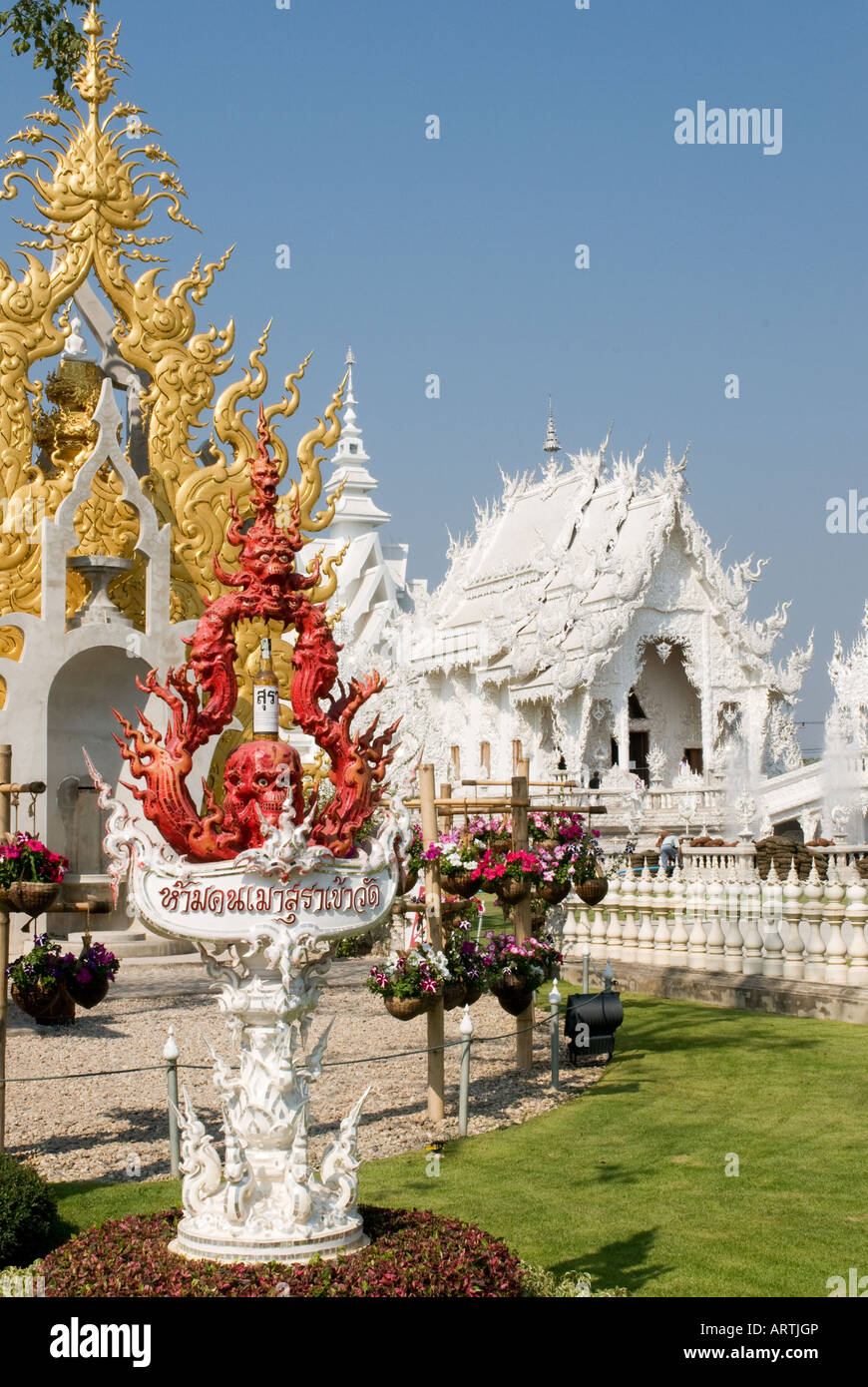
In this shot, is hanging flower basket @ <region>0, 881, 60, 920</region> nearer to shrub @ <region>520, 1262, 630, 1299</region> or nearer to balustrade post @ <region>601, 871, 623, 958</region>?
shrub @ <region>520, 1262, 630, 1299</region>

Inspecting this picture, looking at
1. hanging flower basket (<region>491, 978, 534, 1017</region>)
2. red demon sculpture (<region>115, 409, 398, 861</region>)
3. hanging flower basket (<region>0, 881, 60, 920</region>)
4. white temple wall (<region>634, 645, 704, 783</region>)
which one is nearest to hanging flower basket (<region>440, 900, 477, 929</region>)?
hanging flower basket (<region>491, 978, 534, 1017</region>)

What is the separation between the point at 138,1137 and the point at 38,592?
10.6m

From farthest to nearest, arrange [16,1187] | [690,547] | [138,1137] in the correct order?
[690,547], [138,1137], [16,1187]

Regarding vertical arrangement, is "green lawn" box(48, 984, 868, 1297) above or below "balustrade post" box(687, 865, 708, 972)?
below

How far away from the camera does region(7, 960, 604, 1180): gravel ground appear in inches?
420

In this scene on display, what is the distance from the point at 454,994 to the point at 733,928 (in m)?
6.36

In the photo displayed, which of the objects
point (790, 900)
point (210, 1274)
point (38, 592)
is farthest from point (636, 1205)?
point (38, 592)

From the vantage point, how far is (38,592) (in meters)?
19.9

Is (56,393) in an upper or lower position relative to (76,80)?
lower

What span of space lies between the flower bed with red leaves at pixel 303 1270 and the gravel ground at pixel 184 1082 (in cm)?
419

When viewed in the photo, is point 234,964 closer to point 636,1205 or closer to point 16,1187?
point 16,1187

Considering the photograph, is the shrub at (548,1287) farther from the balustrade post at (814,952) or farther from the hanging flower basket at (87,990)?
the balustrade post at (814,952)

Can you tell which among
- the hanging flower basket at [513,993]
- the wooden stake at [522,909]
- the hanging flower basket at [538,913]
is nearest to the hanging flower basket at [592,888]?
the hanging flower basket at [538,913]
